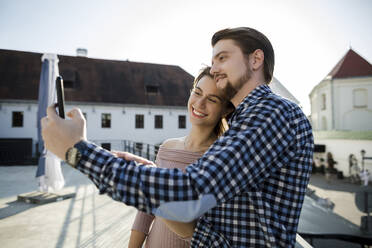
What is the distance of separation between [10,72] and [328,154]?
2749 centimetres

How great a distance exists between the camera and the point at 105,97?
846 inches

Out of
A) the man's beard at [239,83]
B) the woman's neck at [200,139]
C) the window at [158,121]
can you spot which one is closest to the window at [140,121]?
the window at [158,121]

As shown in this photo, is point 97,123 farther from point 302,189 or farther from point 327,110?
point 327,110

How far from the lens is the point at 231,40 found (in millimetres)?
1296

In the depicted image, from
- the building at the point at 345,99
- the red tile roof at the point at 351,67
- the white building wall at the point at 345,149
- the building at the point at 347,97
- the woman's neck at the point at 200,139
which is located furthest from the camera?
the red tile roof at the point at 351,67

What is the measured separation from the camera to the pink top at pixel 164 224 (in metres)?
1.59

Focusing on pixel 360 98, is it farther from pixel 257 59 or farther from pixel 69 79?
pixel 257 59

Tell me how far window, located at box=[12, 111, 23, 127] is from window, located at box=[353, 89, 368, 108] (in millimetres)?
31369

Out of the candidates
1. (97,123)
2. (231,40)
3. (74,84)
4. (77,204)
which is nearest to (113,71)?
(74,84)

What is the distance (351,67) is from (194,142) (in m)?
32.1

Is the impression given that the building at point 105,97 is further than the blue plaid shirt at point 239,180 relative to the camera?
Yes

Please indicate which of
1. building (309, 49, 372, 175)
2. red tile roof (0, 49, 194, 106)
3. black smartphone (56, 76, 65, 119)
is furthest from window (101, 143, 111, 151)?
black smartphone (56, 76, 65, 119)

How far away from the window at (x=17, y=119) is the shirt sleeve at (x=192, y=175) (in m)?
22.0

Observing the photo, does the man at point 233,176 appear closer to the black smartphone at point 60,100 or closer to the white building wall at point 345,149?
the black smartphone at point 60,100
